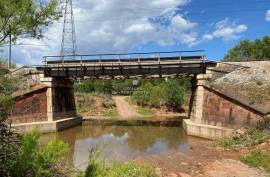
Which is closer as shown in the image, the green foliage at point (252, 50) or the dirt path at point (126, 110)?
the dirt path at point (126, 110)

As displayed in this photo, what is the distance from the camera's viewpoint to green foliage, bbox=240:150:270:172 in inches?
690

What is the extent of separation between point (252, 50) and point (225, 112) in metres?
65.0

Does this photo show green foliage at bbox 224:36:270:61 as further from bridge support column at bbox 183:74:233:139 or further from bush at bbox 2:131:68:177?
bush at bbox 2:131:68:177

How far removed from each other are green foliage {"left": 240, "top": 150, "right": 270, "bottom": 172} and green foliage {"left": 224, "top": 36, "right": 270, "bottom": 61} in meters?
58.3

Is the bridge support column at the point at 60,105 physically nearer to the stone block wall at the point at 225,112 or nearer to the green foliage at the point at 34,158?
the stone block wall at the point at 225,112

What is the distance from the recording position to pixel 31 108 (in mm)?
34188

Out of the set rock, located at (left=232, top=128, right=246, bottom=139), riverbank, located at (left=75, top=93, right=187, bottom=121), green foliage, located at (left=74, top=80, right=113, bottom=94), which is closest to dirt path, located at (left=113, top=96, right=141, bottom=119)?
riverbank, located at (left=75, top=93, right=187, bottom=121)

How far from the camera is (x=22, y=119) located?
110 ft

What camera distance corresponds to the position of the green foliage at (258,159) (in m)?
17.5

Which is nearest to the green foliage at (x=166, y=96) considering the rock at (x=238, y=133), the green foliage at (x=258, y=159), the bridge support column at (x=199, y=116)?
the bridge support column at (x=199, y=116)

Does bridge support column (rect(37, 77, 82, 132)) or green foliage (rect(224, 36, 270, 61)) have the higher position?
green foliage (rect(224, 36, 270, 61))

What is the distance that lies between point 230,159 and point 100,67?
19.5m

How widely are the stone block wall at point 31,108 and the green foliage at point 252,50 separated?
52.5 meters

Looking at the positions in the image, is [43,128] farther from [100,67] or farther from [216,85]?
[216,85]
